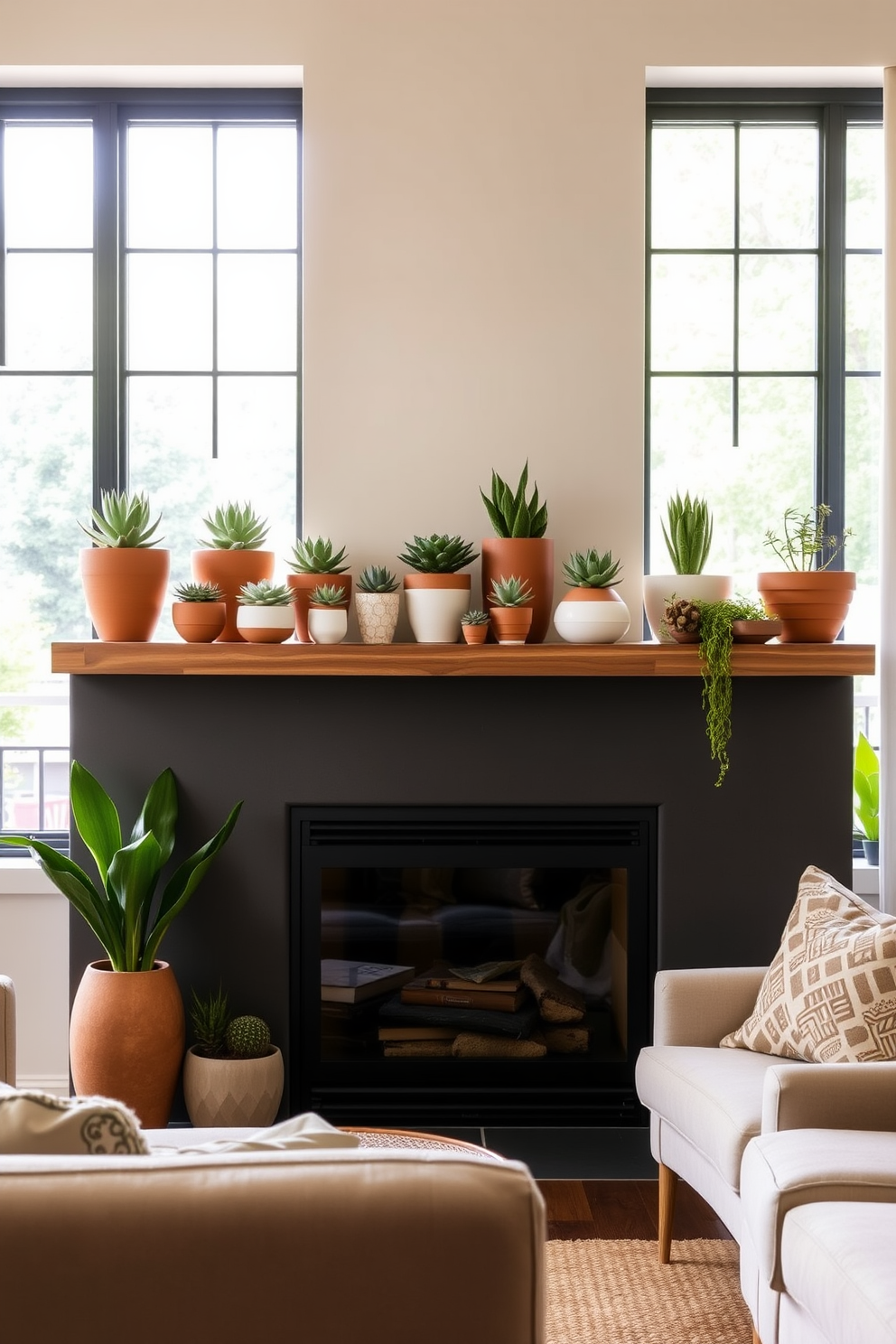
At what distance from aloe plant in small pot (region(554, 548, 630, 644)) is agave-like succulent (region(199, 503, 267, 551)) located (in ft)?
2.65

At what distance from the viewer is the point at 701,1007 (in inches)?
102

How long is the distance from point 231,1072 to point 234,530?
4.41ft

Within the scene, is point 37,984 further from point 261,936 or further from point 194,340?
point 194,340

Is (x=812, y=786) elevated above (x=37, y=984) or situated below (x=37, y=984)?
above

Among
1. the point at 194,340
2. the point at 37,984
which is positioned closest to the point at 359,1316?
the point at 37,984

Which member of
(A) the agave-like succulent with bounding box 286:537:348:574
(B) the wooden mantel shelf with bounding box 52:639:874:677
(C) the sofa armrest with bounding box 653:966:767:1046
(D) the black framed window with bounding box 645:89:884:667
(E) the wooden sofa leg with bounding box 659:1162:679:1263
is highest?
(D) the black framed window with bounding box 645:89:884:667

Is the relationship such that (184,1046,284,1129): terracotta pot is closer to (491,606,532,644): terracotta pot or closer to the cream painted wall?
(491,606,532,644): terracotta pot

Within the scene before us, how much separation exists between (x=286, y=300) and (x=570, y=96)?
947 mm

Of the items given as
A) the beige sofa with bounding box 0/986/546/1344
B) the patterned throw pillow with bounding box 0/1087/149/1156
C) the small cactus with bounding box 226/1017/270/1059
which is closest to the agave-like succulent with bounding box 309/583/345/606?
the small cactus with bounding box 226/1017/270/1059

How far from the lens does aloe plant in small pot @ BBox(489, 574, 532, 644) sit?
302 cm

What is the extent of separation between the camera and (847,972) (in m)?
2.30

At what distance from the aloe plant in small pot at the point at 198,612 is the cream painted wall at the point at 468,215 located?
1.23 feet

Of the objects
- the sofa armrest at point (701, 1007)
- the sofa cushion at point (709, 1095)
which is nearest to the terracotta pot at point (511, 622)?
the sofa armrest at point (701, 1007)

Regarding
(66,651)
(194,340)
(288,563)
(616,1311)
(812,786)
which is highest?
(194,340)
